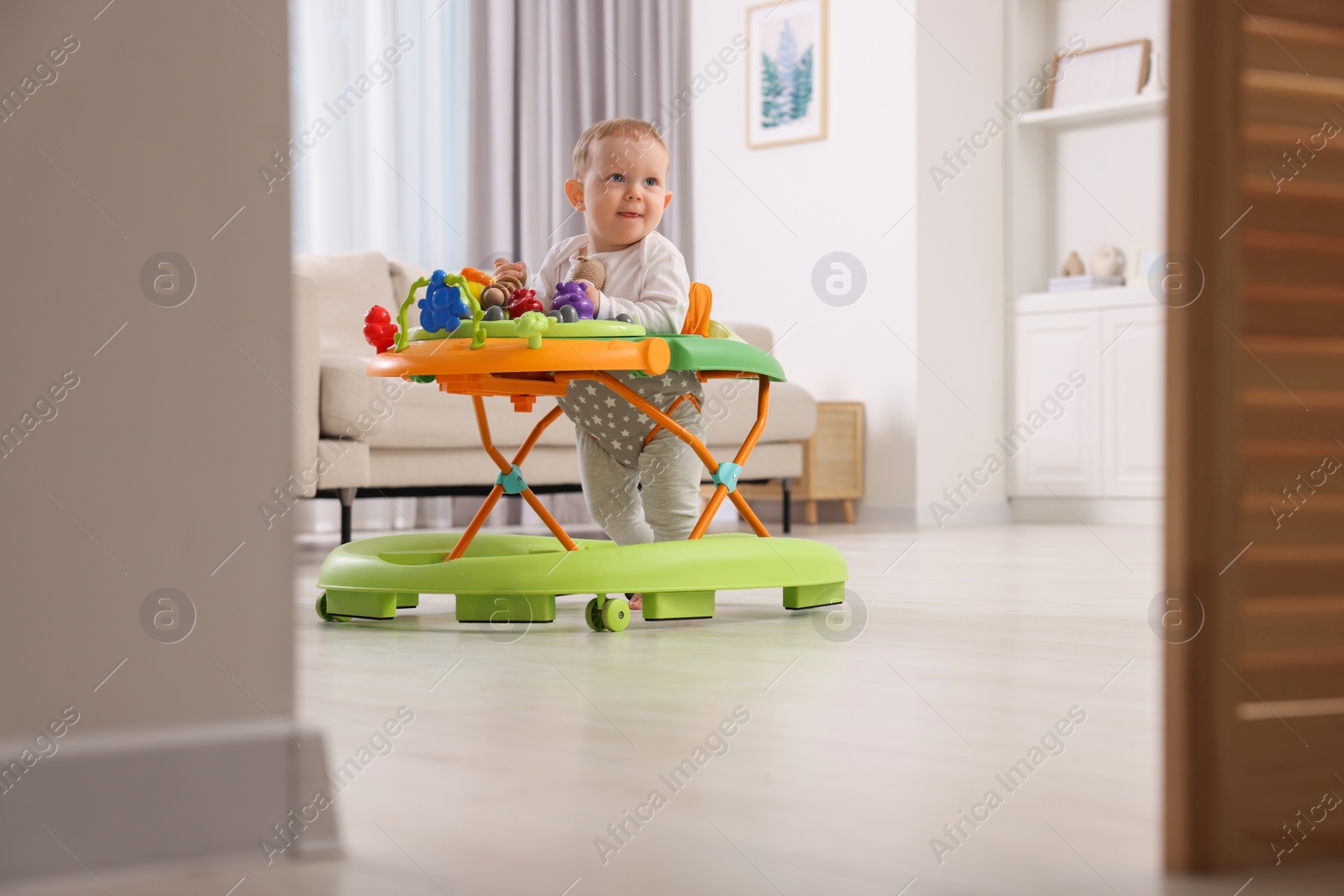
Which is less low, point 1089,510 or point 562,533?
point 562,533

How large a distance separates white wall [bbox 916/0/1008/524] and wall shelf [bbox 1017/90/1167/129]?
151mm

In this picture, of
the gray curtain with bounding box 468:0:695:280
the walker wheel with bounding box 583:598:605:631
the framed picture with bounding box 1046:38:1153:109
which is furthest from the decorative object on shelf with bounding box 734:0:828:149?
the walker wheel with bounding box 583:598:605:631

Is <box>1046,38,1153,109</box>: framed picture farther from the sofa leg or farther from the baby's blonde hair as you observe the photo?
the baby's blonde hair

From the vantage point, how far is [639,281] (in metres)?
2.09

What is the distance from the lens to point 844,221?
498 cm

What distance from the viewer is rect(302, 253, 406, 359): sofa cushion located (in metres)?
4.04

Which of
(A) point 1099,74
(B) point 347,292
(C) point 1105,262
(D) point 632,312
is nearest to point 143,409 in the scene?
(D) point 632,312

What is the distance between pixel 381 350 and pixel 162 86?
3.90ft

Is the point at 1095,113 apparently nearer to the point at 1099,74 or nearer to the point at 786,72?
the point at 1099,74

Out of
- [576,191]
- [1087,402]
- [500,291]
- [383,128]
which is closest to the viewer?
[500,291]

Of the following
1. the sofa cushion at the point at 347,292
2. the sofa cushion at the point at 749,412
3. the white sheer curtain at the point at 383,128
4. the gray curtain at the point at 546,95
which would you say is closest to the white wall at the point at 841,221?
the gray curtain at the point at 546,95

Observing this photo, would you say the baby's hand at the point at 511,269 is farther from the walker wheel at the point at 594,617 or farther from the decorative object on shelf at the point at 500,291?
the walker wheel at the point at 594,617

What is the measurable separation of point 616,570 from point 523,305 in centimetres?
39

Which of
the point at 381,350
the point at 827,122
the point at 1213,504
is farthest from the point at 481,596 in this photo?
the point at 827,122
